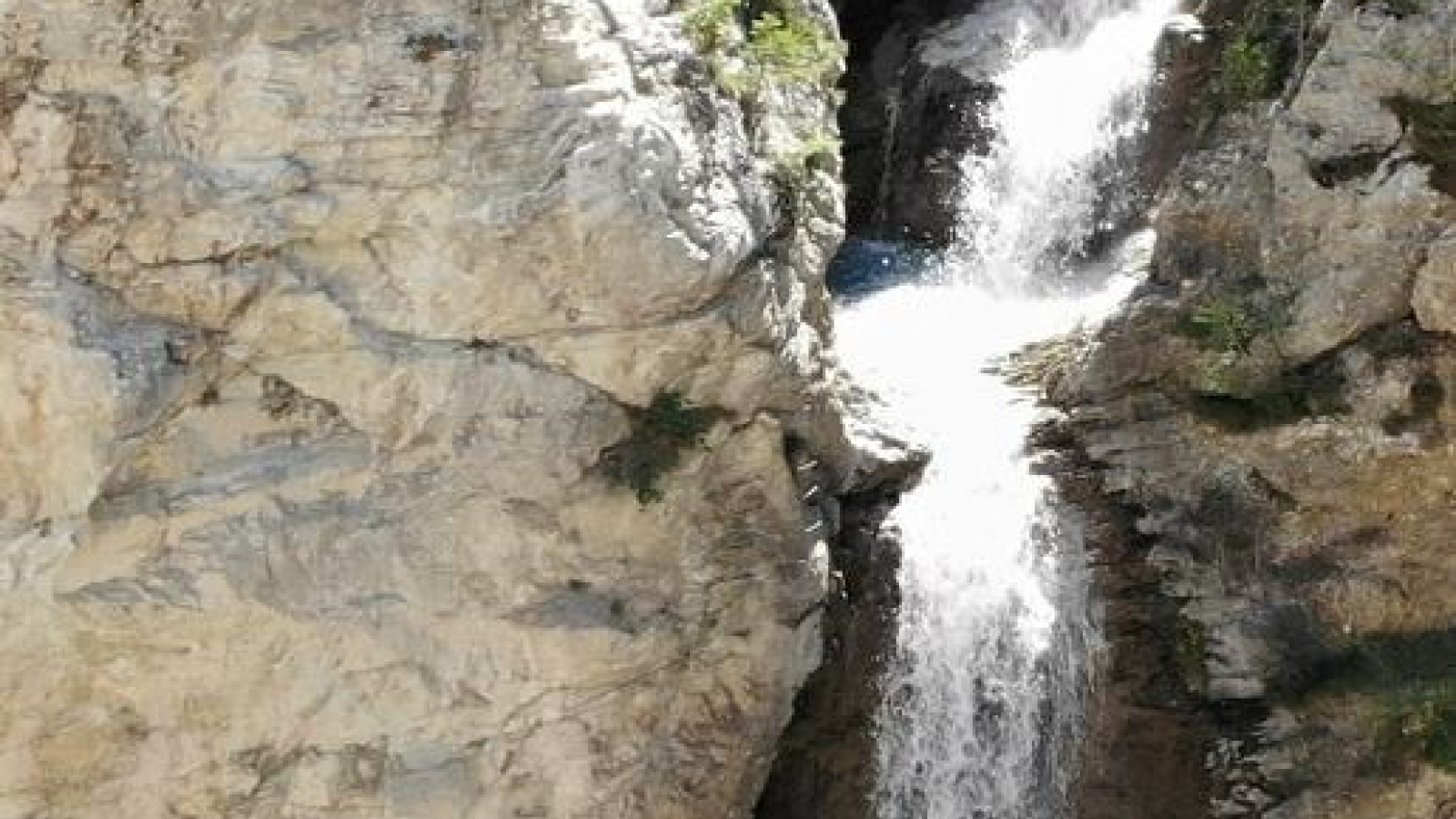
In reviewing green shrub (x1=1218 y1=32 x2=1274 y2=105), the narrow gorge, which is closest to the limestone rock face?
the narrow gorge

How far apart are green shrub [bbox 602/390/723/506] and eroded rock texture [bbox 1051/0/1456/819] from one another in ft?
13.0

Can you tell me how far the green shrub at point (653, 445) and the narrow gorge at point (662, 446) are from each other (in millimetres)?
25

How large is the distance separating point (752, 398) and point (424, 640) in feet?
8.77

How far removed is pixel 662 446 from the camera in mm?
9680

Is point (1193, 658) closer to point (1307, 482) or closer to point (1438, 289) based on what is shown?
point (1307, 482)

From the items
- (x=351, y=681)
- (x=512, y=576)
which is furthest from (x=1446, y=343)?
(x=351, y=681)

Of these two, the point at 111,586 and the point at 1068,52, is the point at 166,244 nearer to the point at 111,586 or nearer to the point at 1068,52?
the point at 111,586

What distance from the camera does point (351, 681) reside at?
927 centimetres

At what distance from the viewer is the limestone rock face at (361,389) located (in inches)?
318

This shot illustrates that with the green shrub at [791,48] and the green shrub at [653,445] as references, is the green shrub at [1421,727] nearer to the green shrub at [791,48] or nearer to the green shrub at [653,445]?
the green shrub at [653,445]

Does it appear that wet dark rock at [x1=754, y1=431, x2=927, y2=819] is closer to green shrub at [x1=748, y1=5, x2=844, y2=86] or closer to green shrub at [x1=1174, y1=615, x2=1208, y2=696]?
green shrub at [x1=1174, y1=615, x2=1208, y2=696]

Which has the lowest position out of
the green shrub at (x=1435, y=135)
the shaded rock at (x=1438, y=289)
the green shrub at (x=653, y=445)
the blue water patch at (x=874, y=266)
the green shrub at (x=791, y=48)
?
the green shrub at (x=653, y=445)

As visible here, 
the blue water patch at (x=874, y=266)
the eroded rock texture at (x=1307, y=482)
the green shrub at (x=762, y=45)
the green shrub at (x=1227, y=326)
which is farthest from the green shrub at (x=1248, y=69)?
the green shrub at (x=762, y=45)

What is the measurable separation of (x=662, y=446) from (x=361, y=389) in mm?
1984
